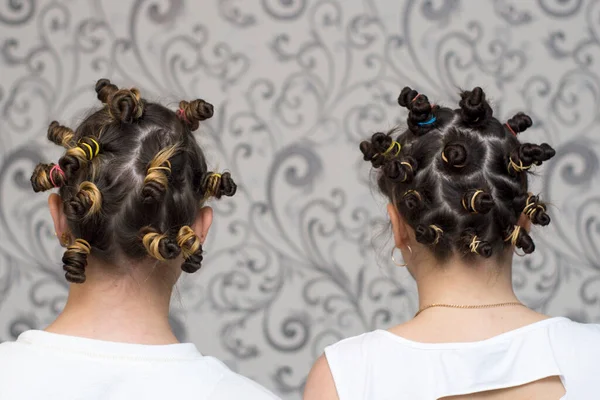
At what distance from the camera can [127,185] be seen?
3.86ft

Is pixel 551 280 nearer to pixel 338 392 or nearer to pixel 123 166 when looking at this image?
pixel 338 392

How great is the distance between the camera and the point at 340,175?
243 cm

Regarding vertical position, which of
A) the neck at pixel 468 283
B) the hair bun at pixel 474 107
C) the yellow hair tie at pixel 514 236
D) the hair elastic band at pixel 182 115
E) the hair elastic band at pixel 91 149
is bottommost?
the neck at pixel 468 283

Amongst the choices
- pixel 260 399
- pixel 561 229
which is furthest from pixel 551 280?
pixel 260 399

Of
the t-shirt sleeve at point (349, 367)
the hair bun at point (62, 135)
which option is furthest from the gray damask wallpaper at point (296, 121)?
the hair bun at point (62, 135)

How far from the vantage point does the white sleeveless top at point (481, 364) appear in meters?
1.29

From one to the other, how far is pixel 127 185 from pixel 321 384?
1.49 ft

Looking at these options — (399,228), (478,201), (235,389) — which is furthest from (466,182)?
(235,389)

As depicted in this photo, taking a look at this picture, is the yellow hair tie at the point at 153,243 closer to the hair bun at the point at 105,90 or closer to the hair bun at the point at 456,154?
the hair bun at the point at 105,90

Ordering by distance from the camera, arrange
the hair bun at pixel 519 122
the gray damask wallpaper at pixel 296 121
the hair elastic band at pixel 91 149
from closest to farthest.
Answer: the hair elastic band at pixel 91 149 < the hair bun at pixel 519 122 < the gray damask wallpaper at pixel 296 121

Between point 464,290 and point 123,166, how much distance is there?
21.9 inches

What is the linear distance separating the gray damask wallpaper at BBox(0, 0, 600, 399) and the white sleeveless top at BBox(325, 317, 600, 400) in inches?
41.9

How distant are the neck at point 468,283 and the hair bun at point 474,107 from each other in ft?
0.75

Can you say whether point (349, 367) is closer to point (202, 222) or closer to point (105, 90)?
point (202, 222)
